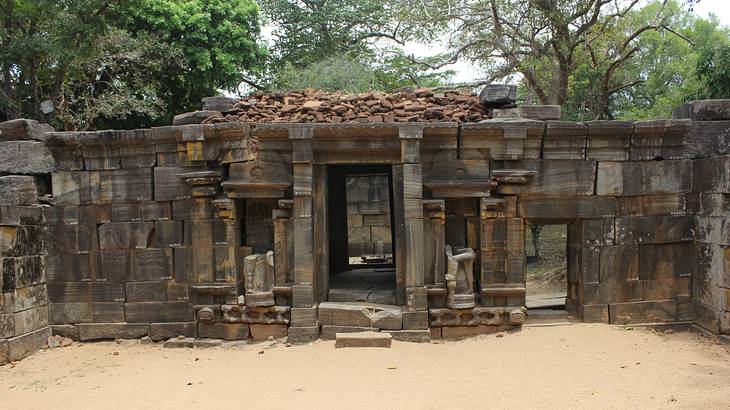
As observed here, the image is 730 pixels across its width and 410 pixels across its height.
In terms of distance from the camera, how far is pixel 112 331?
299 inches

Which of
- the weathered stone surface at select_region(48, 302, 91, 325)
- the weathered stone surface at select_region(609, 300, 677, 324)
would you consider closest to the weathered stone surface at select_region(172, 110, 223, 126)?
the weathered stone surface at select_region(48, 302, 91, 325)

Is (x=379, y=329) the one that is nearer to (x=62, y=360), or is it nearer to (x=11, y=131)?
(x=62, y=360)

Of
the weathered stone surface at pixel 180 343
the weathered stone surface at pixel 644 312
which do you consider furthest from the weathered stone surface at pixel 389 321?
the weathered stone surface at pixel 644 312

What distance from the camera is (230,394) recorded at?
17.7ft

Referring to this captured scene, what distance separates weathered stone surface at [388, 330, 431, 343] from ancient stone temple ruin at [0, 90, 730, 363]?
0.02m

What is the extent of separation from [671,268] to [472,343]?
3.14 m

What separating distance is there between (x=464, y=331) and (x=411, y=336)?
31.1 inches

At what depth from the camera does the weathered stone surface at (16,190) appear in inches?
290

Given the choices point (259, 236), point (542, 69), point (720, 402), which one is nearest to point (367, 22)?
point (542, 69)

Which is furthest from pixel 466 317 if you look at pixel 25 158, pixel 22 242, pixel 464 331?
pixel 25 158

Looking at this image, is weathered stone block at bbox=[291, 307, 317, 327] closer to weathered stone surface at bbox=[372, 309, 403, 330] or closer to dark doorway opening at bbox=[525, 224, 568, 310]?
weathered stone surface at bbox=[372, 309, 403, 330]

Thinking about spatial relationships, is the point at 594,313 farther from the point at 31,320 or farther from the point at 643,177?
the point at 31,320

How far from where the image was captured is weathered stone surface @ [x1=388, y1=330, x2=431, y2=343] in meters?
6.96

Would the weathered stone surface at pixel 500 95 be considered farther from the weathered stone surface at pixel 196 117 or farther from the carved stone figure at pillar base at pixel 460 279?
the weathered stone surface at pixel 196 117
